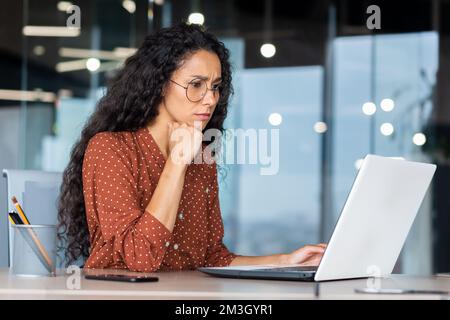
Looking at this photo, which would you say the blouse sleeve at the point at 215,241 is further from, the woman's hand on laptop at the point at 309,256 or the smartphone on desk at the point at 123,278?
the smartphone on desk at the point at 123,278

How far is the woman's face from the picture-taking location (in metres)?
2.08

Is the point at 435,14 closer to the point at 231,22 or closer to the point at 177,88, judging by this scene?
the point at 231,22

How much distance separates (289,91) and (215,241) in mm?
3056

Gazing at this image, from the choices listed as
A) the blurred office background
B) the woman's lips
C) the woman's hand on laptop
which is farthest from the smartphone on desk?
the blurred office background

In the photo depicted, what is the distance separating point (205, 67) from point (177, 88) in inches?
3.5

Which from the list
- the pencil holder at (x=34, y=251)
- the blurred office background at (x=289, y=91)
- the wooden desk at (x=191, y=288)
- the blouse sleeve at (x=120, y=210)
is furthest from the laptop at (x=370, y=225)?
the blurred office background at (x=289, y=91)

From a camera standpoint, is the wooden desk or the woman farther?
the woman

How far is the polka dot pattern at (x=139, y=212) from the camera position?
5.86ft

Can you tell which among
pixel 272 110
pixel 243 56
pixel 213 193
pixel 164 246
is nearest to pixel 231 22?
pixel 243 56

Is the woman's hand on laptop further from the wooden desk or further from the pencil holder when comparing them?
the pencil holder

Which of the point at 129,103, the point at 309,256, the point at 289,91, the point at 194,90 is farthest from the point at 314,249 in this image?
the point at 289,91

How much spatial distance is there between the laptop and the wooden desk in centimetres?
3

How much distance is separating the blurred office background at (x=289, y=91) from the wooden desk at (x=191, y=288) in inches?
125

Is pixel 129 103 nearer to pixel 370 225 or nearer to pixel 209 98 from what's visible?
pixel 209 98
